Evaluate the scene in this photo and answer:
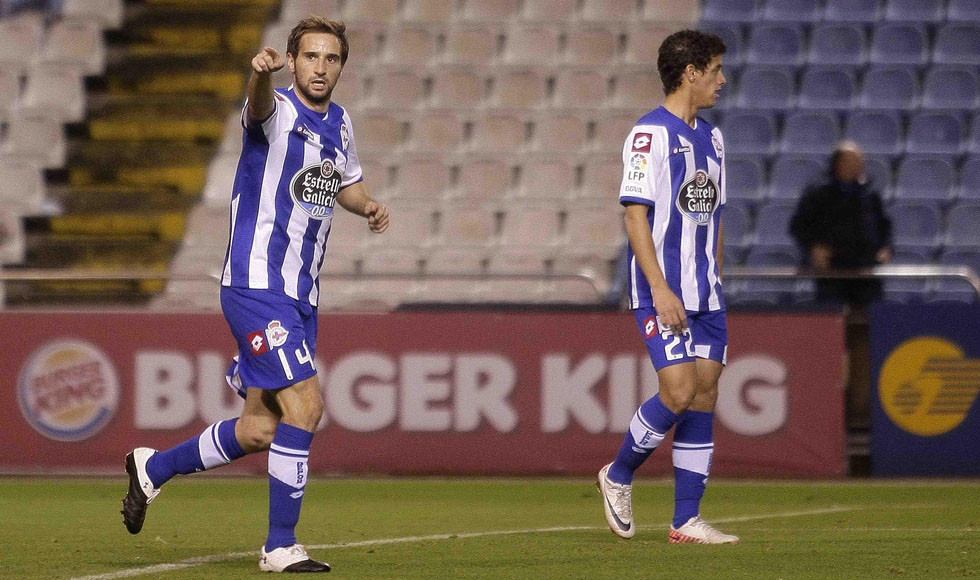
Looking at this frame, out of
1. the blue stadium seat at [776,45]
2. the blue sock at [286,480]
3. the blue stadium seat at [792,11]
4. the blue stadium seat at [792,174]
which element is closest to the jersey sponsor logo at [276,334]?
the blue sock at [286,480]

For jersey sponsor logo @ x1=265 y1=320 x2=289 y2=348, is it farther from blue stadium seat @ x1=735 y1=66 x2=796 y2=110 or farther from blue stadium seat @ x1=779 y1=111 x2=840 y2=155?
blue stadium seat @ x1=735 y1=66 x2=796 y2=110

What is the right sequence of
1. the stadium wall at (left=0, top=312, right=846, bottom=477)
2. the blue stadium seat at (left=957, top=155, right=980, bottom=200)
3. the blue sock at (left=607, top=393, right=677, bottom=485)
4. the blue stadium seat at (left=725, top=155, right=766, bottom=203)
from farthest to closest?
the blue stadium seat at (left=725, top=155, right=766, bottom=203)
the blue stadium seat at (left=957, top=155, right=980, bottom=200)
the stadium wall at (left=0, top=312, right=846, bottom=477)
the blue sock at (left=607, top=393, right=677, bottom=485)

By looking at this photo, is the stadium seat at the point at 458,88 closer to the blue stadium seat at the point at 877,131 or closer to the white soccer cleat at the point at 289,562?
the blue stadium seat at the point at 877,131

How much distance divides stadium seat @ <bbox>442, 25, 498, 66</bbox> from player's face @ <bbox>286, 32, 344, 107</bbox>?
9.83 meters

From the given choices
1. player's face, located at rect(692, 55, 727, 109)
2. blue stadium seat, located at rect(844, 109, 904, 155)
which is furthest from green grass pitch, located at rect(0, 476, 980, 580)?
blue stadium seat, located at rect(844, 109, 904, 155)

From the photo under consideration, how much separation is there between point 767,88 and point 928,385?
539 centimetres

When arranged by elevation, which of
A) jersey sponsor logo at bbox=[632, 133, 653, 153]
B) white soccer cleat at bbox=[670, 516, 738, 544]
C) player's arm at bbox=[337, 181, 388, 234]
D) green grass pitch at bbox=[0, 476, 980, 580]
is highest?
jersey sponsor logo at bbox=[632, 133, 653, 153]

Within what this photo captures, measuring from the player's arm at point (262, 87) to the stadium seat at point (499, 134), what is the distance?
9147mm

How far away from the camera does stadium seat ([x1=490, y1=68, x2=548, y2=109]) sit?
14.5 meters

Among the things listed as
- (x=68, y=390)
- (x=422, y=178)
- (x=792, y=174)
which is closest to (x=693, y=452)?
(x=68, y=390)

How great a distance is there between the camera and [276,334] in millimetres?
5031

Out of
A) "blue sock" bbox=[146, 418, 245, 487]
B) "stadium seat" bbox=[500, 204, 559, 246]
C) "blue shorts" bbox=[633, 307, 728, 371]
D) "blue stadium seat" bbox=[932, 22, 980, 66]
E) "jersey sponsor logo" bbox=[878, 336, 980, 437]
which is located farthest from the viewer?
"blue stadium seat" bbox=[932, 22, 980, 66]

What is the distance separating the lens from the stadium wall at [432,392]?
9.74 m

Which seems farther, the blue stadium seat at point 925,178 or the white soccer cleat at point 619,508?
the blue stadium seat at point 925,178
